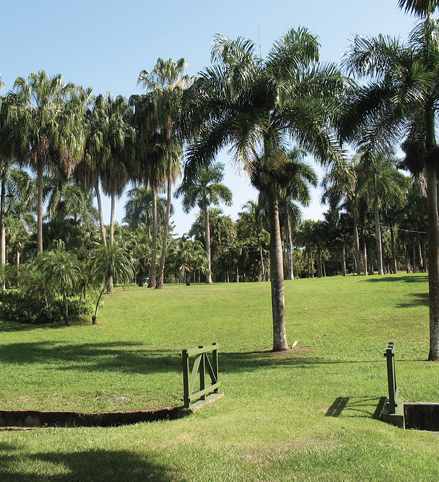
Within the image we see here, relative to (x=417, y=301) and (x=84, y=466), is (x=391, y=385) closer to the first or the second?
→ (x=84, y=466)

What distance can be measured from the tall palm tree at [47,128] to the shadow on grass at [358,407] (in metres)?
23.2

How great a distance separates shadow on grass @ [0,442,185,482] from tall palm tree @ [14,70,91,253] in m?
23.4

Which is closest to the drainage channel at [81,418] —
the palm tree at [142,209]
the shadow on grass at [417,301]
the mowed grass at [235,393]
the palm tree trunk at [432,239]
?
the mowed grass at [235,393]

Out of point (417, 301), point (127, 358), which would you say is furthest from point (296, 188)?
point (127, 358)

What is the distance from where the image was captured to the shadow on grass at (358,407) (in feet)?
23.5

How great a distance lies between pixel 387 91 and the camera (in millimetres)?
14039

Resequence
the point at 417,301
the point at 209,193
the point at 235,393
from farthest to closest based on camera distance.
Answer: the point at 209,193 < the point at 417,301 < the point at 235,393

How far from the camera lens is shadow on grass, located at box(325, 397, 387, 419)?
7176 mm

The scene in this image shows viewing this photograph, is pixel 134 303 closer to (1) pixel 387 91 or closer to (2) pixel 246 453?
(1) pixel 387 91

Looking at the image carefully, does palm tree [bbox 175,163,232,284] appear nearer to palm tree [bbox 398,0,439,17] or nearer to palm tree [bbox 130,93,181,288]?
palm tree [bbox 130,93,181,288]

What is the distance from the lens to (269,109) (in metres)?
15.8

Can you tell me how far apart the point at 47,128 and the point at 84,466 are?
26136 millimetres

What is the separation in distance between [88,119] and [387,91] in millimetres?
23712

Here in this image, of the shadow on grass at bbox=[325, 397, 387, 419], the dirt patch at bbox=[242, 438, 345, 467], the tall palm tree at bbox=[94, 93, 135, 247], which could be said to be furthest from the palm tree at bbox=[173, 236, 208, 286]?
the dirt patch at bbox=[242, 438, 345, 467]
